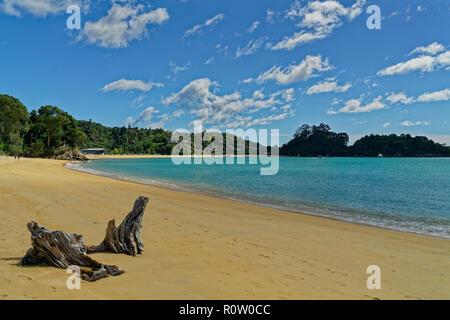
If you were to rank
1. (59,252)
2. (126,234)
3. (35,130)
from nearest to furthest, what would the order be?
(59,252) → (126,234) → (35,130)

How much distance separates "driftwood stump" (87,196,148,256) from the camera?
644cm

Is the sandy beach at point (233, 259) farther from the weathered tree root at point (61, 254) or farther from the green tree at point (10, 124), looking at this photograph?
the green tree at point (10, 124)

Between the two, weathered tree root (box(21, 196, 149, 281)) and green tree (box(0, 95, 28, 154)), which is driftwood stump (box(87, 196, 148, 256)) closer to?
weathered tree root (box(21, 196, 149, 281))

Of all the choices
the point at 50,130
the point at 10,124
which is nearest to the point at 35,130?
the point at 50,130

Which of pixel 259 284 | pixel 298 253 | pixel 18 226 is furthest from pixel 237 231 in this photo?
pixel 18 226

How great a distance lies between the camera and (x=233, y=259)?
21.7 feet

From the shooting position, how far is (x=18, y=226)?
8438mm

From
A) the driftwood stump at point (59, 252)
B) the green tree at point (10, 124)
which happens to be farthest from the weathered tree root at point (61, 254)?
the green tree at point (10, 124)

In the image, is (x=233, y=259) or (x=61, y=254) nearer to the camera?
(x=61, y=254)

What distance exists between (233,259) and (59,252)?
357 centimetres

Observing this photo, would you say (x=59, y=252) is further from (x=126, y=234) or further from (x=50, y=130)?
(x=50, y=130)

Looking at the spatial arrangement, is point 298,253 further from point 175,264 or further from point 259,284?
point 175,264

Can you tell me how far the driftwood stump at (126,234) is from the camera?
644 cm

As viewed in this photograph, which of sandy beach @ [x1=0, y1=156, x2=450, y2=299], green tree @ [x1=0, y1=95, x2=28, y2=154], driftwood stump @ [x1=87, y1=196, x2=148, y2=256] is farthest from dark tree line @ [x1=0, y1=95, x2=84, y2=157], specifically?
driftwood stump @ [x1=87, y1=196, x2=148, y2=256]
